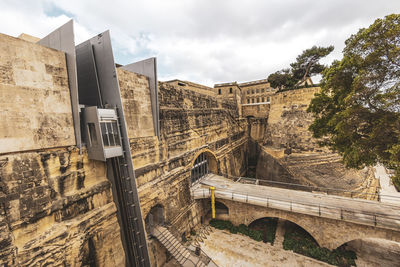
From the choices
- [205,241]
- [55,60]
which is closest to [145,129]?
[55,60]

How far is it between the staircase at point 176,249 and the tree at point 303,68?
26077 mm

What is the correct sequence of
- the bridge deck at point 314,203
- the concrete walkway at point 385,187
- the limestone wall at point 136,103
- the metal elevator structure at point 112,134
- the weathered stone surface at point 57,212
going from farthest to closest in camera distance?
the concrete walkway at point 385,187, the bridge deck at point 314,203, the limestone wall at point 136,103, the metal elevator structure at point 112,134, the weathered stone surface at point 57,212

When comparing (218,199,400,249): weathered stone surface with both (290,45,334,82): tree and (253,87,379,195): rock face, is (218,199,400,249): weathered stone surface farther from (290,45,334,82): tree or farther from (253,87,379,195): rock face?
(290,45,334,82): tree

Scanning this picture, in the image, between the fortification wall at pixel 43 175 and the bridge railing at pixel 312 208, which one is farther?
the bridge railing at pixel 312 208

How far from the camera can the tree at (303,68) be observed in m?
23.5

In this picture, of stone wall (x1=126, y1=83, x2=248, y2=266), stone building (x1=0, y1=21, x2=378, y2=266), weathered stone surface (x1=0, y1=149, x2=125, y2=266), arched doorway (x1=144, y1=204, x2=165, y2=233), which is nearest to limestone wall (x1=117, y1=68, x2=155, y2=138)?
stone building (x1=0, y1=21, x2=378, y2=266)

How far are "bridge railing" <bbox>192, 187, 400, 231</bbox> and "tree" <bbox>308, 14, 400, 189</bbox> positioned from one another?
3680 mm

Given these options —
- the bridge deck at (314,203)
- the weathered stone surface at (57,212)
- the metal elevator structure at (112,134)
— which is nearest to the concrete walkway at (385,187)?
the bridge deck at (314,203)

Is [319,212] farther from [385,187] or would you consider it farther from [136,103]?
[385,187]

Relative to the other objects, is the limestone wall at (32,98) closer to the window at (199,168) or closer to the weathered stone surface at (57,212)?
the weathered stone surface at (57,212)

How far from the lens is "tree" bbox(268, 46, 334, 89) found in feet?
77.3

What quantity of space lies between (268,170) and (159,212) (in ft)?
46.8

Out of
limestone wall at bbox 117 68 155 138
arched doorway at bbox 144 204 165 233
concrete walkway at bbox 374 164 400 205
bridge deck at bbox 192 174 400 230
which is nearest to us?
limestone wall at bbox 117 68 155 138

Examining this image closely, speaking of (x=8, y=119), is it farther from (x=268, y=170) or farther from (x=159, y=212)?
(x=268, y=170)
